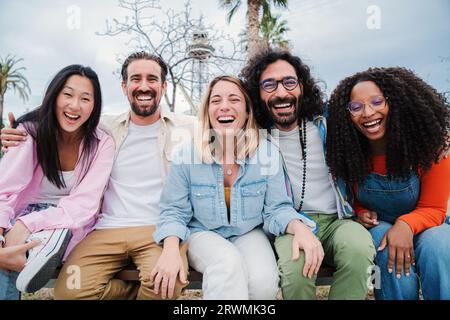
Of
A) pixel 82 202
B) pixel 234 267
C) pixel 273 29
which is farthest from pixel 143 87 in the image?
pixel 273 29

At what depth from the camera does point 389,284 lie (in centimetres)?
224

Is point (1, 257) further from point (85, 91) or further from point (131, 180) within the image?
point (85, 91)

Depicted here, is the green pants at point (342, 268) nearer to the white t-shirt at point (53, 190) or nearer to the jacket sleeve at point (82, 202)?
the jacket sleeve at point (82, 202)

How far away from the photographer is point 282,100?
278 cm

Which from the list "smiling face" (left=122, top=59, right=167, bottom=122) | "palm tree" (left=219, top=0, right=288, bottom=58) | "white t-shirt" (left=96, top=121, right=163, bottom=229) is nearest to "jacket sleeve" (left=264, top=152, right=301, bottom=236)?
"white t-shirt" (left=96, top=121, right=163, bottom=229)

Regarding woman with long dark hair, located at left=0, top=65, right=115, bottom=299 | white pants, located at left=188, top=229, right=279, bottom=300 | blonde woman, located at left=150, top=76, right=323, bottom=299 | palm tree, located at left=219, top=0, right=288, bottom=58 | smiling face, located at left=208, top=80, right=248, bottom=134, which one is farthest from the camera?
palm tree, located at left=219, top=0, right=288, bottom=58

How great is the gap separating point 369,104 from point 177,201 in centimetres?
159

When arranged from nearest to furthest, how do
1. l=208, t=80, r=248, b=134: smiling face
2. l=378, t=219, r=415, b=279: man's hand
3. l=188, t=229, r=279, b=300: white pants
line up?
l=188, t=229, r=279, b=300: white pants < l=378, t=219, r=415, b=279: man's hand < l=208, t=80, r=248, b=134: smiling face

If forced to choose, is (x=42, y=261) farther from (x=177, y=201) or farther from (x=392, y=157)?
(x=392, y=157)

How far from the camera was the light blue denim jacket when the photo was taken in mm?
2432

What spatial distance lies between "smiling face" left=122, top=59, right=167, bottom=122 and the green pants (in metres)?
1.60

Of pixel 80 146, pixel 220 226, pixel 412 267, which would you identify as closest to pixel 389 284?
pixel 412 267

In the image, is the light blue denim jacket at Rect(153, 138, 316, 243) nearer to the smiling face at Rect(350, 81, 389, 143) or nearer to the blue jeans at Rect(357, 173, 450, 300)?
the blue jeans at Rect(357, 173, 450, 300)

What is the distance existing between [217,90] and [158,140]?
0.71 meters
